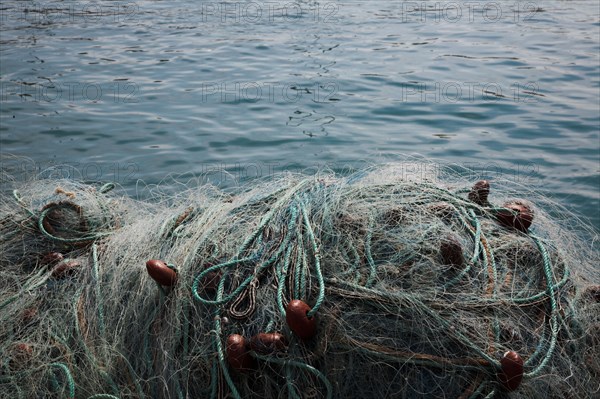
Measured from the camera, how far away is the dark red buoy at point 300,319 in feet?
8.79

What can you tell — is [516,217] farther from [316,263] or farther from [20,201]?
[20,201]

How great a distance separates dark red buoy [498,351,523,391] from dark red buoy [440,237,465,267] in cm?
49

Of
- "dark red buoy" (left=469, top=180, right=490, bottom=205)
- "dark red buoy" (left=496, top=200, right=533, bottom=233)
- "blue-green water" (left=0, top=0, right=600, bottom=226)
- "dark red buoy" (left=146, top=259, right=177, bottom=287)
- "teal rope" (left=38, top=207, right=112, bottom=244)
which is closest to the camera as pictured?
"dark red buoy" (left=146, top=259, right=177, bottom=287)

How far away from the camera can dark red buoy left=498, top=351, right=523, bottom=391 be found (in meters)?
2.59

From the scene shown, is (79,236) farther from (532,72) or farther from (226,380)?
(532,72)

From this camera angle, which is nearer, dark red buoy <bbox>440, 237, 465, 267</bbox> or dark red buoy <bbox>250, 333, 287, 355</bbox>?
dark red buoy <bbox>250, 333, 287, 355</bbox>

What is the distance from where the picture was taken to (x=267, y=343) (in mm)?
2717

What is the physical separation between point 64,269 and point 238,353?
120 cm

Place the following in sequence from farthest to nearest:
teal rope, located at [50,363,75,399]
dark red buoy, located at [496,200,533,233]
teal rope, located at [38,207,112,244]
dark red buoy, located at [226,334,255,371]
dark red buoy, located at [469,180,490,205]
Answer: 1. teal rope, located at [38,207,112,244]
2. dark red buoy, located at [469,180,490,205]
3. dark red buoy, located at [496,200,533,233]
4. teal rope, located at [50,363,75,399]
5. dark red buoy, located at [226,334,255,371]

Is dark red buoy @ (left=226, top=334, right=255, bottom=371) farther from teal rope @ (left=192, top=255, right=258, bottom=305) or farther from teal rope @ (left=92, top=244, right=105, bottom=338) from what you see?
teal rope @ (left=92, top=244, right=105, bottom=338)

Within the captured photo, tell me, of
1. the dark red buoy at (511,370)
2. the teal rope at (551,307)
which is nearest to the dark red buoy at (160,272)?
the dark red buoy at (511,370)

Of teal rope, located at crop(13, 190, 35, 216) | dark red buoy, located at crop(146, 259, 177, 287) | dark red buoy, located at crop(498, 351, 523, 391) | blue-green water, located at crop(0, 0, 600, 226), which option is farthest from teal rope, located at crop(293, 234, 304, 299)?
blue-green water, located at crop(0, 0, 600, 226)

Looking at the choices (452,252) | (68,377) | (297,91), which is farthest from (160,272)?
(297,91)

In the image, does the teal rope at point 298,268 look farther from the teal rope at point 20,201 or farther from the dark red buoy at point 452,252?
the teal rope at point 20,201
